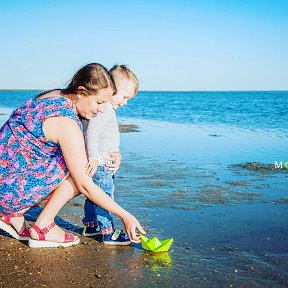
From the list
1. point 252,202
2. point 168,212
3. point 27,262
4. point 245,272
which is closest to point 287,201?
point 252,202

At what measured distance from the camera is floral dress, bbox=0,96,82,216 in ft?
8.98

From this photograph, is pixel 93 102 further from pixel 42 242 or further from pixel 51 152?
pixel 42 242

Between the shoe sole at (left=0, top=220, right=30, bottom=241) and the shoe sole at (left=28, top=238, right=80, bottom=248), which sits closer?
the shoe sole at (left=28, top=238, right=80, bottom=248)

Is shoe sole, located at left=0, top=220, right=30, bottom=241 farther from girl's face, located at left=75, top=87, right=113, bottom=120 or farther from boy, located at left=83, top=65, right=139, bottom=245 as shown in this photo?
girl's face, located at left=75, top=87, right=113, bottom=120

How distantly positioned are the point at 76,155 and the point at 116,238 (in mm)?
840

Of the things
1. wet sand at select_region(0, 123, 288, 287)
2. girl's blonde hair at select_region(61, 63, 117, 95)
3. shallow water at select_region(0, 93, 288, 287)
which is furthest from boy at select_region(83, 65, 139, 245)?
girl's blonde hair at select_region(61, 63, 117, 95)

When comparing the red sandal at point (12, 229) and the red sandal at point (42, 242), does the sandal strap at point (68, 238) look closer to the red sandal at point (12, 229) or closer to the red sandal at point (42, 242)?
the red sandal at point (42, 242)

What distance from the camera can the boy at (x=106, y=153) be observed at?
3.10 m

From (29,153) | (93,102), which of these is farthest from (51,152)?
(93,102)

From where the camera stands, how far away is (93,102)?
286cm

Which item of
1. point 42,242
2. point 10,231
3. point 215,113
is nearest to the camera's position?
point 42,242

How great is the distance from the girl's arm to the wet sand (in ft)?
1.11

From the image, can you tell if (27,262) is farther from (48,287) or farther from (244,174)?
(244,174)

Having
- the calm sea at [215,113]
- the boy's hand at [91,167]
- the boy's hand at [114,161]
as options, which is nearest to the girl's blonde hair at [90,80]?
the boy's hand at [91,167]
